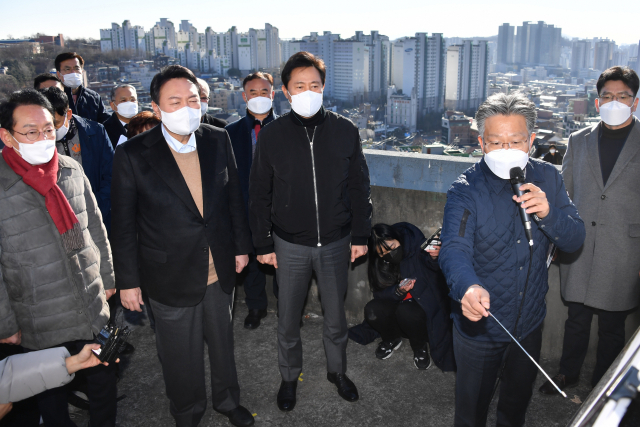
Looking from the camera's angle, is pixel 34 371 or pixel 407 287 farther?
pixel 407 287

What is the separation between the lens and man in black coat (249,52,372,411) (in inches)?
108

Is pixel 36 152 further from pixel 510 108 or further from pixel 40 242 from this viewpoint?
pixel 510 108

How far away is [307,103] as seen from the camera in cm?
276

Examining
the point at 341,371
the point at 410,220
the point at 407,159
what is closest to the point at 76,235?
the point at 341,371

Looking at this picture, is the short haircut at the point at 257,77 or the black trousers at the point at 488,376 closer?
the black trousers at the point at 488,376

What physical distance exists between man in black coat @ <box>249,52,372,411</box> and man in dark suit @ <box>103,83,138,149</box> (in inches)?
82.6

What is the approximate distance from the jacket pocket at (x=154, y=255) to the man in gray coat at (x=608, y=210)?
2467mm

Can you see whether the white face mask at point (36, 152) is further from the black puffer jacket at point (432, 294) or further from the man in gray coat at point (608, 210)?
the man in gray coat at point (608, 210)

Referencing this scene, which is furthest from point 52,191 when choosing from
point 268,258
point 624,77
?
point 624,77

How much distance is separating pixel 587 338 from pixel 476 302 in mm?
1836

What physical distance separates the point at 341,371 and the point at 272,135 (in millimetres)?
1579

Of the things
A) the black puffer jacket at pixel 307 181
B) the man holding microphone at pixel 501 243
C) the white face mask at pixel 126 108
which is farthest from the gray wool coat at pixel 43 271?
the white face mask at pixel 126 108

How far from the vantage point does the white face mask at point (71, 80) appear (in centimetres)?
481

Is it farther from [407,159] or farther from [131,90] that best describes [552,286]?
[131,90]
